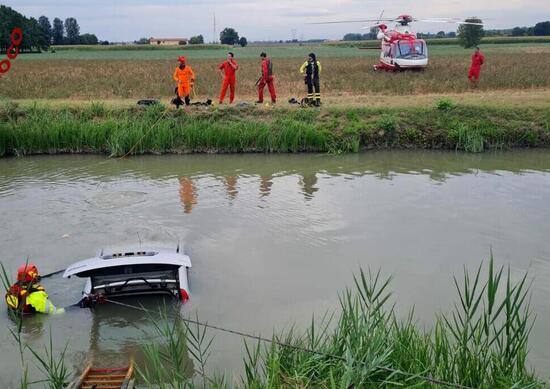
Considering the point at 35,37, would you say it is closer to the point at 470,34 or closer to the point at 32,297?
the point at 470,34

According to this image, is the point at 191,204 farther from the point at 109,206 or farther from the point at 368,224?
the point at 368,224

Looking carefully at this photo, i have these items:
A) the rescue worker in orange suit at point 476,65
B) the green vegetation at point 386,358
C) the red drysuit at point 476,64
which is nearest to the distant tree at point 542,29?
the rescue worker in orange suit at point 476,65

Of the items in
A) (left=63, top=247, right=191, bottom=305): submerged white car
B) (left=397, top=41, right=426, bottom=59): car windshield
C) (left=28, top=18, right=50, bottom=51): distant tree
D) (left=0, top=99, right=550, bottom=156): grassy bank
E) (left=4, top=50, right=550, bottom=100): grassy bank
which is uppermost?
(left=28, top=18, right=50, bottom=51): distant tree

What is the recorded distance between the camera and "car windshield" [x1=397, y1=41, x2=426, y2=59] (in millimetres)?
29047

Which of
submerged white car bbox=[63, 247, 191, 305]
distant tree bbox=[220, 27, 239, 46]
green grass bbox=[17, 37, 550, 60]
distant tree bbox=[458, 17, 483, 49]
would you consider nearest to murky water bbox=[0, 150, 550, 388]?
submerged white car bbox=[63, 247, 191, 305]

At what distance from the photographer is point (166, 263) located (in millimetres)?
7195

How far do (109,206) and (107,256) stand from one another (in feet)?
15.5

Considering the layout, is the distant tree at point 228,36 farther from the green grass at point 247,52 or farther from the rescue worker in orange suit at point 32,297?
the rescue worker in orange suit at point 32,297

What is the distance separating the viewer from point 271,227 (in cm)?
1078

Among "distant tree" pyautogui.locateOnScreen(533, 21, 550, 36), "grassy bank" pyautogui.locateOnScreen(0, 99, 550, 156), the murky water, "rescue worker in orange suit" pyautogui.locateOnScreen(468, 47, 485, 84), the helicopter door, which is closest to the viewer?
the murky water

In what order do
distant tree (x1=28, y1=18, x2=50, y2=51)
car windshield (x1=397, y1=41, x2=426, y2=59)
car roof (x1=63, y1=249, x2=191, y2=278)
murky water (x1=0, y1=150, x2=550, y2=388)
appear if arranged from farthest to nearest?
distant tree (x1=28, y1=18, x2=50, y2=51)
car windshield (x1=397, y1=41, x2=426, y2=59)
murky water (x1=0, y1=150, x2=550, y2=388)
car roof (x1=63, y1=249, x2=191, y2=278)

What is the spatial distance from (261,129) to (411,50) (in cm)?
1494

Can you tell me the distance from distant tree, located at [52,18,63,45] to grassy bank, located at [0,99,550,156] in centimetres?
9905

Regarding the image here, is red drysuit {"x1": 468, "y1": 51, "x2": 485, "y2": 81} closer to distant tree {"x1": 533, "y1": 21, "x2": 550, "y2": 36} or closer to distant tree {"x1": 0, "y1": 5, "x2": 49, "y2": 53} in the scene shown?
distant tree {"x1": 0, "y1": 5, "x2": 49, "y2": 53}
